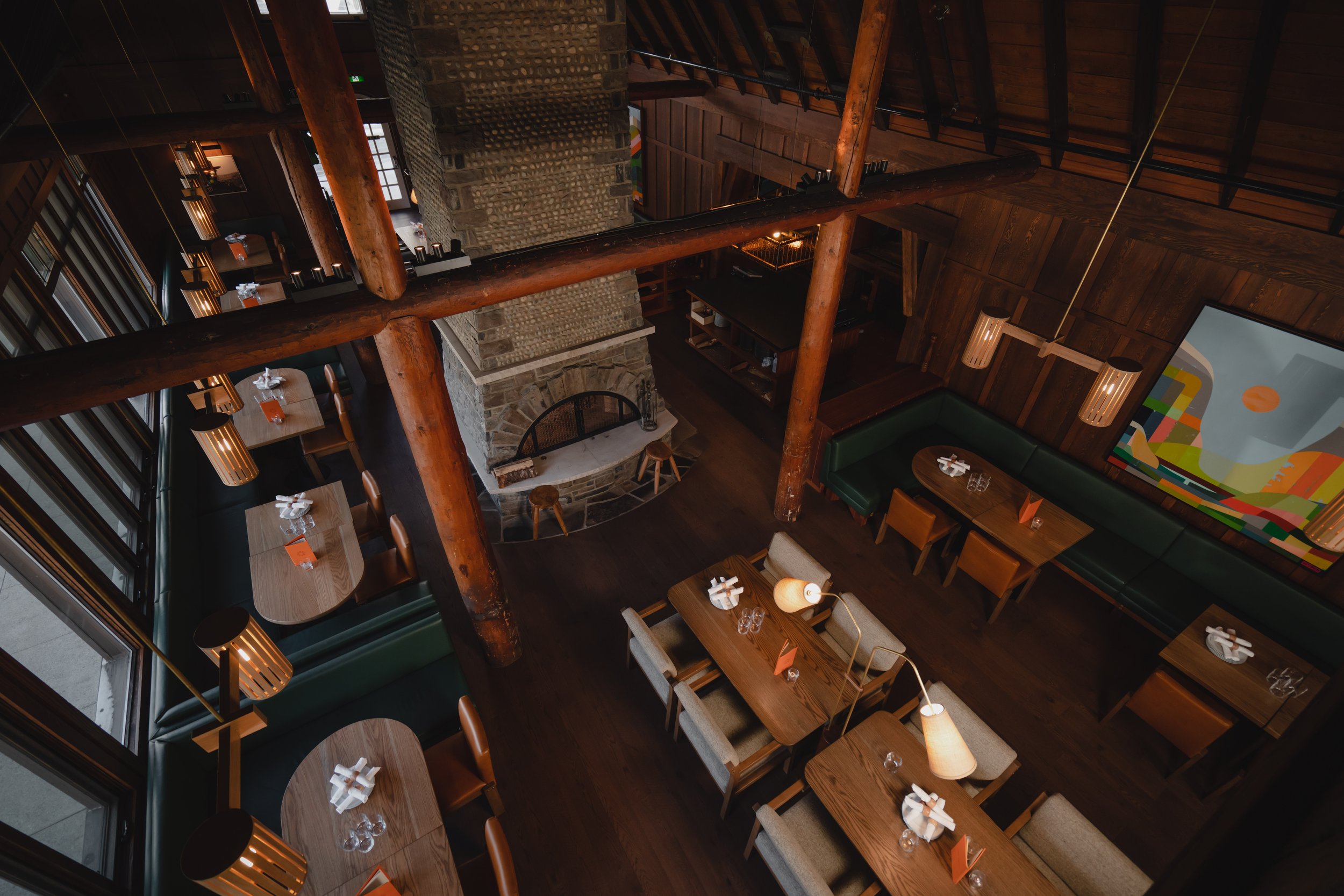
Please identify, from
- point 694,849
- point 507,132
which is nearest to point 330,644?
point 694,849

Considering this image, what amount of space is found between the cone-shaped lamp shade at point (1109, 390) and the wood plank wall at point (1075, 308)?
80.4 inches

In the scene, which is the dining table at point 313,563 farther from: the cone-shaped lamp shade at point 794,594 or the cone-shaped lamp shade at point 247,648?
the cone-shaped lamp shade at point 794,594

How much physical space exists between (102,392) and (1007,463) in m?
7.04

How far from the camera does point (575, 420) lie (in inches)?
257

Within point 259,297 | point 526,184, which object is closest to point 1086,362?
point 526,184

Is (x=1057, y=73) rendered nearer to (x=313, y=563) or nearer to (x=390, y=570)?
(x=390, y=570)

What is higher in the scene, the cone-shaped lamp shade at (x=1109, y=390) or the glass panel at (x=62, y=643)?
the cone-shaped lamp shade at (x=1109, y=390)

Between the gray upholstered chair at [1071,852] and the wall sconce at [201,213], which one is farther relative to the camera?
the wall sconce at [201,213]

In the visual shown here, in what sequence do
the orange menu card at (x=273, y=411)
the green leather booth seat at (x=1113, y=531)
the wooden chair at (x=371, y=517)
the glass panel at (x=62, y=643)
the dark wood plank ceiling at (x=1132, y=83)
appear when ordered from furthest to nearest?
the orange menu card at (x=273, y=411) < the wooden chair at (x=371, y=517) < the green leather booth seat at (x=1113, y=531) < the glass panel at (x=62, y=643) < the dark wood plank ceiling at (x=1132, y=83)

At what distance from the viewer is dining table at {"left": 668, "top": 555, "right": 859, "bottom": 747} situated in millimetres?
3871

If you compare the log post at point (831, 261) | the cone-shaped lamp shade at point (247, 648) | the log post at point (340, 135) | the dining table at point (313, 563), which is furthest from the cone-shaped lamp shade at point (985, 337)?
the dining table at point (313, 563)

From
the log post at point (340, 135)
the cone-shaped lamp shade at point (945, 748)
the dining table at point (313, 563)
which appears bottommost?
the dining table at point (313, 563)

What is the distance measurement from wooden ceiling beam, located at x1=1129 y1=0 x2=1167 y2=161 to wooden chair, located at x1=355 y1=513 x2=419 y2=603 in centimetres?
614

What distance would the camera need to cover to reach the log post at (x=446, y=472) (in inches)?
134
